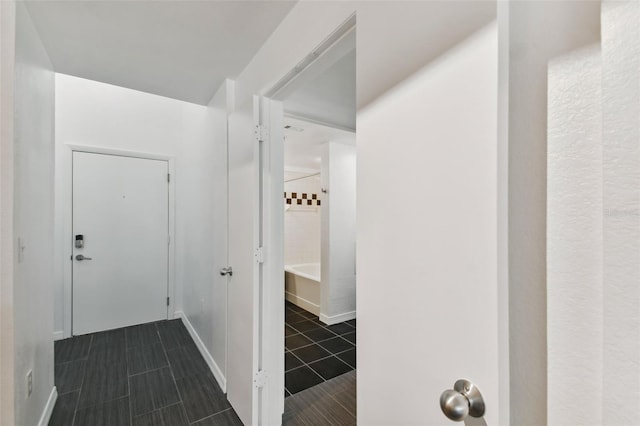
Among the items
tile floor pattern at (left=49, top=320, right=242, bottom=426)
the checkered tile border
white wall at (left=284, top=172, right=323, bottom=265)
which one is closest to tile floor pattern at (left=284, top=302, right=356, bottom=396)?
tile floor pattern at (left=49, top=320, right=242, bottom=426)

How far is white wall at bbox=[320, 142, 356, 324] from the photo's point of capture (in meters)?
3.60

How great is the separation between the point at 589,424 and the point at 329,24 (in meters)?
1.36

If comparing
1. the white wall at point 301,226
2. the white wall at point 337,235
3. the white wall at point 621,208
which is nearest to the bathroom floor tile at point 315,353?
the white wall at point 337,235

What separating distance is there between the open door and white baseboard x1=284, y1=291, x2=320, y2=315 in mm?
2080

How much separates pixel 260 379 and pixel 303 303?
98.8 inches

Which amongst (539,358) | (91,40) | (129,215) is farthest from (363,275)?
(129,215)

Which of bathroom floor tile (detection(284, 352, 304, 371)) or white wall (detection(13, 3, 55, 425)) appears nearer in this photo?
white wall (detection(13, 3, 55, 425))

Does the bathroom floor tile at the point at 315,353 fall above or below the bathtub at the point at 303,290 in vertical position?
below

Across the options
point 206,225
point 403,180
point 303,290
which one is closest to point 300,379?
point 206,225

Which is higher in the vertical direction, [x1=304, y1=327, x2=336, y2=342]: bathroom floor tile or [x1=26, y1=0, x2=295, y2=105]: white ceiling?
[x1=26, y1=0, x2=295, y2=105]: white ceiling

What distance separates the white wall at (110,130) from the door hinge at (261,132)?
4.52ft

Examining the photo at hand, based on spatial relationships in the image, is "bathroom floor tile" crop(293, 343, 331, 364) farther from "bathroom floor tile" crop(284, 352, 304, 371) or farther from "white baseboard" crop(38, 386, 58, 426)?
"white baseboard" crop(38, 386, 58, 426)

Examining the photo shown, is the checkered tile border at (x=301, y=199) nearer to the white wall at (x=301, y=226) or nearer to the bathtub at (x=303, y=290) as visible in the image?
the white wall at (x=301, y=226)

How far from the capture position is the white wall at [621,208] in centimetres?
42
